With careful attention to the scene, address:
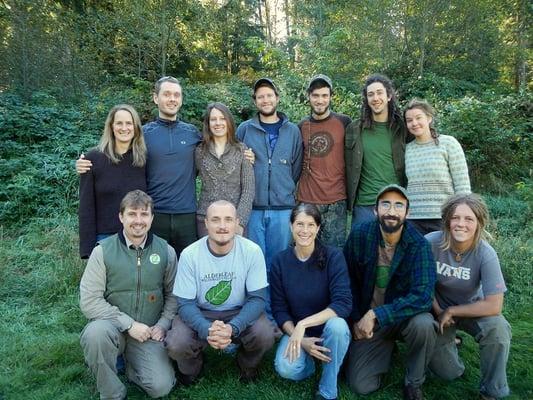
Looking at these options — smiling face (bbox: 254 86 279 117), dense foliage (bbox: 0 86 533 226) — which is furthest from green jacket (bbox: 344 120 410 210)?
dense foliage (bbox: 0 86 533 226)

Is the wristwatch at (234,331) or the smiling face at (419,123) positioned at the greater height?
the smiling face at (419,123)

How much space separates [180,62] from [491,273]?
13.3 metres

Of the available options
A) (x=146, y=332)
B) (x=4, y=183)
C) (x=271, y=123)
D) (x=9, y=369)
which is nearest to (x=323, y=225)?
(x=271, y=123)

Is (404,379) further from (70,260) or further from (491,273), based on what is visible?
(70,260)

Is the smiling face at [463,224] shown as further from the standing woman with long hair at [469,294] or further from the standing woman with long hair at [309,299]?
the standing woman with long hair at [309,299]

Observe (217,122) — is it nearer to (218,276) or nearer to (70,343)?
(218,276)

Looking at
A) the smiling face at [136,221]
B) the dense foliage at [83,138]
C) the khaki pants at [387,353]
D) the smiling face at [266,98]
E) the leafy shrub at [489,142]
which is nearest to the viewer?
the khaki pants at [387,353]

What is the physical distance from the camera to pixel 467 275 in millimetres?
3322

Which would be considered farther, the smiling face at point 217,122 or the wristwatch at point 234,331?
the smiling face at point 217,122

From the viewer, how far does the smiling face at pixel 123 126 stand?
3.66m

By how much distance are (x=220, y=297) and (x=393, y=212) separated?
1.44 meters

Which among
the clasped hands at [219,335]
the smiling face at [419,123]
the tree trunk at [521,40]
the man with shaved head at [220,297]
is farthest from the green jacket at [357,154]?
the tree trunk at [521,40]

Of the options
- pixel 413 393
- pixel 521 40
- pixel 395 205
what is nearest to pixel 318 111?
pixel 395 205

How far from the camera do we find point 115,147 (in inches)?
148
